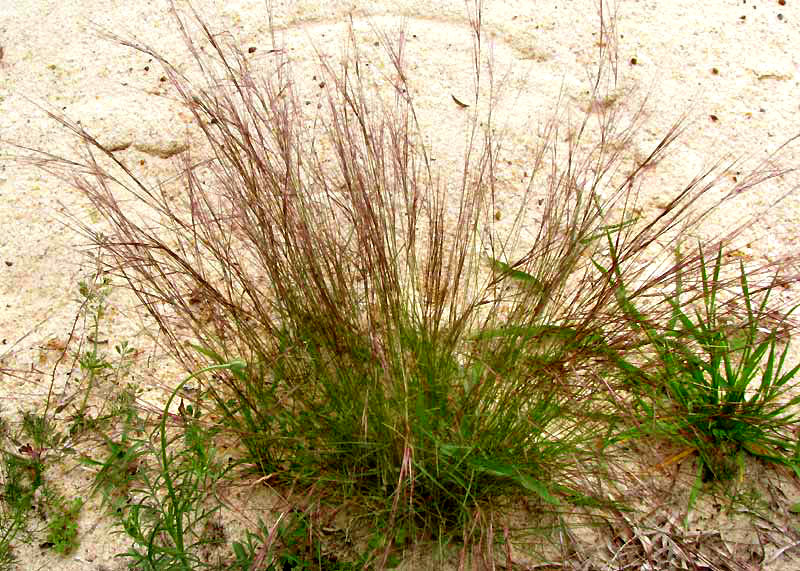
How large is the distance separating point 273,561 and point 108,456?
22.6 inches

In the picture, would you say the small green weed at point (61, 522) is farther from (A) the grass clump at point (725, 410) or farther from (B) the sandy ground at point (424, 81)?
(A) the grass clump at point (725, 410)

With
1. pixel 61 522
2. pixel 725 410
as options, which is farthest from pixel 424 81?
pixel 61 522

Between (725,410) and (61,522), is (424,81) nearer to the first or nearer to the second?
(725,410)

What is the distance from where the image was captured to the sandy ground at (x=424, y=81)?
2.57 meters

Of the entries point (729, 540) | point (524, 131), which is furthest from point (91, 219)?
point (729, 540)

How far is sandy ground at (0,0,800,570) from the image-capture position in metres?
2.57

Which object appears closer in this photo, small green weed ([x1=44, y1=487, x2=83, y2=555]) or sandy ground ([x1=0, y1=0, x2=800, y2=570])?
small green weed ([x1=44, y1=487, x2=83, y2=555])

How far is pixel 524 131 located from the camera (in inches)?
114

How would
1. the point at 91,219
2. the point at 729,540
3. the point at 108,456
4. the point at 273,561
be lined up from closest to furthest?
the point at 273,561
the point at 729,540
the point at 108,456
the point at 91,219

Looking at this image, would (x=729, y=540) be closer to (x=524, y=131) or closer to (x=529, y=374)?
(x=529, y=374)

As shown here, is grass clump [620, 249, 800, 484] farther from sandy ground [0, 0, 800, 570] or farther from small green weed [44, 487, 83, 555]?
small green weed [44, 487, 83, 555]

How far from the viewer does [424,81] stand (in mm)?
3074

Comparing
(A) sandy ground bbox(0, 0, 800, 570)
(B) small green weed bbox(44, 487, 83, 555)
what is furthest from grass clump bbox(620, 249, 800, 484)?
(B) small green weed bbox(44, 487, 83, 555)

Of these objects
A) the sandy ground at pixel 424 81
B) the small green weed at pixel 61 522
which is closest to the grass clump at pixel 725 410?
the sandy ground at pixel 424 81
